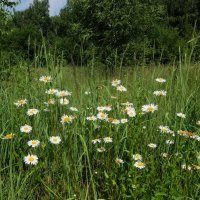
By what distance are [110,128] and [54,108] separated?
0.39 metres

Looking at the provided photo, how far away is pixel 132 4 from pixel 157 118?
13231 mm

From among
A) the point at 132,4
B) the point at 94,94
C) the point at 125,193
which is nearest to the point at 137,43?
the point at 132,4

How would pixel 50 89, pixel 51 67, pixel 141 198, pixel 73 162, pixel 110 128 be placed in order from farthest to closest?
pixel 51 67
pixel 50 89
pixel 110 128
pixel 73 162
pixel 141 198

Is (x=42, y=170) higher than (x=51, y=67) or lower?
lower

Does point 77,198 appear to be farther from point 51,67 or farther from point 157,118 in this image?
point 51,67

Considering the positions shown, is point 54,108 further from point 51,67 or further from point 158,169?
point 158,169

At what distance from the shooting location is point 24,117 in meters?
2.35

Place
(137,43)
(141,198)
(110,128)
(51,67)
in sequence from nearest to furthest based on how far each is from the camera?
(141,198) → (110,128) → (51,67) → (137,43)

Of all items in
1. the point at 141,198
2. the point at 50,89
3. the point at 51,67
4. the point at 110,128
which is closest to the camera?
the point at 141,198

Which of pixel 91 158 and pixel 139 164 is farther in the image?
pixel 91 158

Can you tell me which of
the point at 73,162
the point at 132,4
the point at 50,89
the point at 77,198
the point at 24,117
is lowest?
the point at 77,198

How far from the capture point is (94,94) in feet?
8.76

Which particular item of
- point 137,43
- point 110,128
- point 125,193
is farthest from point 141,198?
point 137,43

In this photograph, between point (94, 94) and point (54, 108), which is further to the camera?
point (94, 94)
